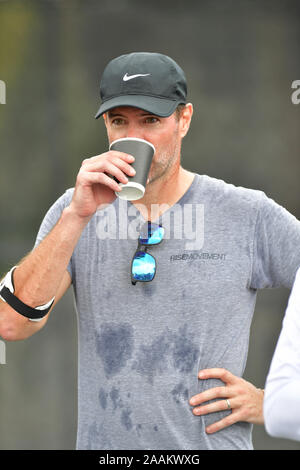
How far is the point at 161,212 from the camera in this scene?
6.91 ft

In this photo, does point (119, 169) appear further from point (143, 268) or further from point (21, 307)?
point (21, 307)

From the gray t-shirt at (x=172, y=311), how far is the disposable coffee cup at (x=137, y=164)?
32cm

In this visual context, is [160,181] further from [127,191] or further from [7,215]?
[7,215]

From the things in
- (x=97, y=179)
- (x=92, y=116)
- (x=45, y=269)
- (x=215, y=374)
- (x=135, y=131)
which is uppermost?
(x=92, y=116)

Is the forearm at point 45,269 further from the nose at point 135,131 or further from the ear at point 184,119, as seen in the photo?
the ear at point 184,119

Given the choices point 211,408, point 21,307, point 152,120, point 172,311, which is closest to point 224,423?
point 211,408

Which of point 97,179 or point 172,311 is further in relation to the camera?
point 172,311

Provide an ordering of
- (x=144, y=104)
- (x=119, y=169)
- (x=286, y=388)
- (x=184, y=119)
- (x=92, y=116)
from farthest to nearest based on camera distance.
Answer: (x=92, y=116)
(x=184, y=119)
(x=144, y=104)
(x=119, y=169)
(x=286, y=388)

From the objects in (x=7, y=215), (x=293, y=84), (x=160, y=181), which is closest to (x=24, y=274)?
(x=160, y=181)

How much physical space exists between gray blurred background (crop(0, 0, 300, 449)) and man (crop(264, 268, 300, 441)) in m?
2.45

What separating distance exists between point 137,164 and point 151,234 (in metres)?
0.36

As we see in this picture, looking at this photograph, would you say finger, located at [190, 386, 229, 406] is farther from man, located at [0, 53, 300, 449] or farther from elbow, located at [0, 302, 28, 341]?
elbow, located at [0, 302, 28, 341]

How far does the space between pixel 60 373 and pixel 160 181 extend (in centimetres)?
206

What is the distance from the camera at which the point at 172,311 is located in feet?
6.48
